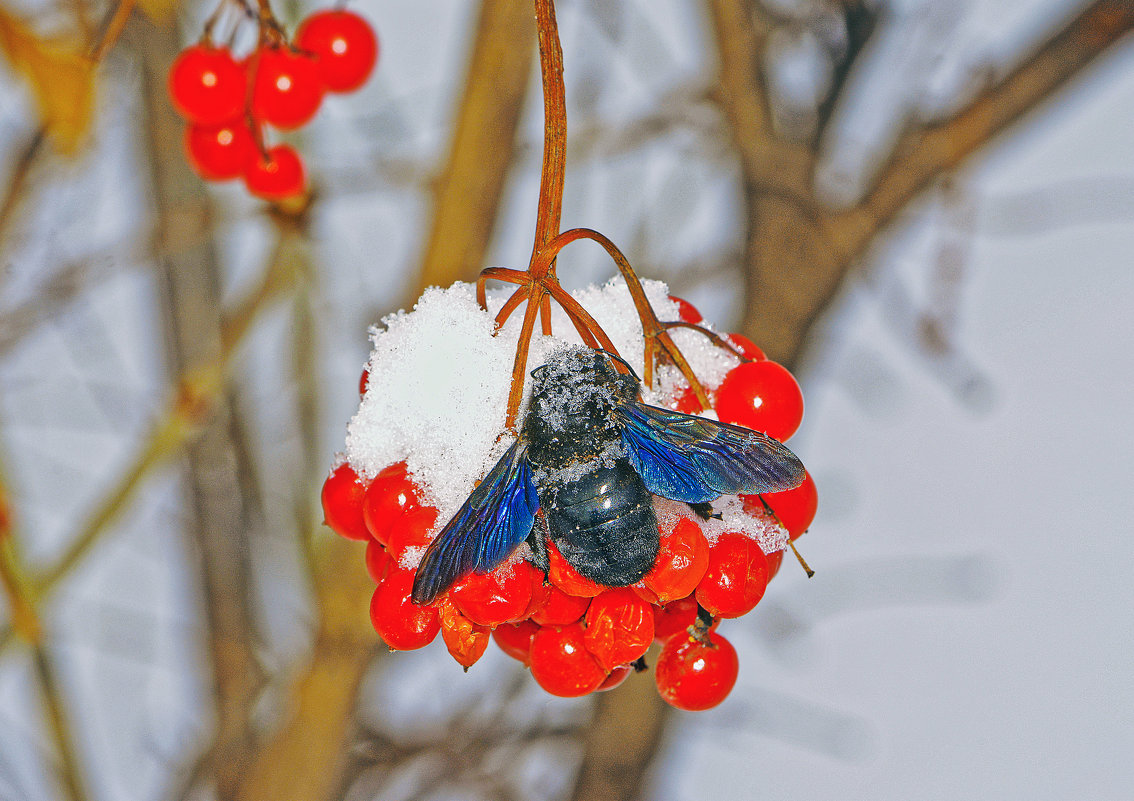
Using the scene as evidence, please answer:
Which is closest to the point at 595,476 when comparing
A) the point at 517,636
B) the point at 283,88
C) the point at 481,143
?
the point at 517,636

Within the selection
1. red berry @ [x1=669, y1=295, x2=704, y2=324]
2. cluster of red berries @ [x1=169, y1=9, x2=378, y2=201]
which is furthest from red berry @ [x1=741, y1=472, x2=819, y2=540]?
cluster of red berries @ [x1=169, y1=9, x2=378, y2=201]

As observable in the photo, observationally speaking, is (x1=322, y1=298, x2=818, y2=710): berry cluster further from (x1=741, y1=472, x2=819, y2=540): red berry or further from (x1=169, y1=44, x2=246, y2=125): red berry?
(x1=169, y1=44, x2=246, y2=125): red berry

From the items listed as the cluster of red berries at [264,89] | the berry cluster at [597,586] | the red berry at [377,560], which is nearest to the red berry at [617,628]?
the berry cluster at [597,586]

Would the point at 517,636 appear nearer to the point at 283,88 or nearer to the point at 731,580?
the point at 731,580

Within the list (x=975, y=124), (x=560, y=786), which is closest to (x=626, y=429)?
(x=975, y=124)

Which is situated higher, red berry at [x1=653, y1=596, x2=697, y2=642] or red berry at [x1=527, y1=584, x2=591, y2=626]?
red berry at [x1=527, y1=584, x2=591, y2=626]
